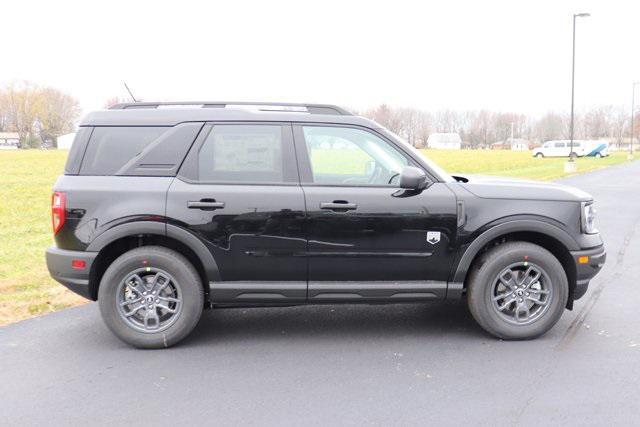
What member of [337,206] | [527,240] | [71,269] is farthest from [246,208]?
[527,240]

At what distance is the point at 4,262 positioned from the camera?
7812 mm

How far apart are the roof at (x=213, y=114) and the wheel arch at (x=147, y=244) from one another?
851 millimetres

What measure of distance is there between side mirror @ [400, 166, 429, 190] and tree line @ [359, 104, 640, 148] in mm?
113358

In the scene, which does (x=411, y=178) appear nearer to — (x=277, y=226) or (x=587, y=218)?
(x=277, y=226)

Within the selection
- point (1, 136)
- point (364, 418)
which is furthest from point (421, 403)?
point (1, 136)

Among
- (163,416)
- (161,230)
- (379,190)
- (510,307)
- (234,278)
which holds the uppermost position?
(379,190)

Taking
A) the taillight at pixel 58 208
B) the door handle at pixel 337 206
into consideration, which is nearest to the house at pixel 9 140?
the taillight at pixel 58 208

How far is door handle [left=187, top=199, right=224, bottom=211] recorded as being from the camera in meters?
4.39

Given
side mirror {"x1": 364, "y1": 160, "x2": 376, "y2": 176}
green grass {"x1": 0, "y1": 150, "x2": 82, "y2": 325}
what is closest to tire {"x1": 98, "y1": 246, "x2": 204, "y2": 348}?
green grass {"x1": 0, "y1": 150, "x2": 82, "y2": 325}

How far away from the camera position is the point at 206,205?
4.40 metres

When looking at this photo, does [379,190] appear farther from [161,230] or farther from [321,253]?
[161,230]

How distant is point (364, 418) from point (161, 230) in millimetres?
2098

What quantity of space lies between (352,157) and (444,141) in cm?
14208

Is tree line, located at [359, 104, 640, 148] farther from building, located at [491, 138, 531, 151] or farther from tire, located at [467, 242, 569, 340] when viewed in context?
tire, located at [467, 242, 569, 340]
